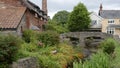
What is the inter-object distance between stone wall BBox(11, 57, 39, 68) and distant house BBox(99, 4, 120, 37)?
1955 inches

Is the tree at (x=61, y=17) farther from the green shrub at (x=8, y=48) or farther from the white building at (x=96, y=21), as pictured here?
the green shrub at (x=8, y=48)

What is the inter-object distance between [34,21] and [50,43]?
550 inches

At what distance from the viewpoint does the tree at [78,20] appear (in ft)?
216

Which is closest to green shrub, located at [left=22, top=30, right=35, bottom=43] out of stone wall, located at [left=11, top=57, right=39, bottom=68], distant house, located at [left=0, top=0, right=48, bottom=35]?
distant house, located at [left=0, top=0, right=48, bottom=35]

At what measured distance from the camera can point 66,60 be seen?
29047mm

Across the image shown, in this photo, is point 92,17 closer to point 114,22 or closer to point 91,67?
point 114,22

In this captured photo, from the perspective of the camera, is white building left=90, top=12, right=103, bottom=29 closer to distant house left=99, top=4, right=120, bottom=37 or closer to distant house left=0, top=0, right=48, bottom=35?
distant house left=99, top=4, right=120, bottom=37

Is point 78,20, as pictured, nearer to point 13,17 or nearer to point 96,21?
point 96,21

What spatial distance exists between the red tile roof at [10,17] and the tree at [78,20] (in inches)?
1252

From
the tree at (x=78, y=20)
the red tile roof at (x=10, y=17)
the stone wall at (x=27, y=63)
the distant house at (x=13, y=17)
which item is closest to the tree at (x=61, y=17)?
the tree at (x=78, y=20)

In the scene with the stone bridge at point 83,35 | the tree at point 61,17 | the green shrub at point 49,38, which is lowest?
the stone bridge at point 83,35

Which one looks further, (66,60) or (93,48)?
(93,48)

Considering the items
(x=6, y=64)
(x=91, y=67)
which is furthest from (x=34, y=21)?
(x=91, y=67)

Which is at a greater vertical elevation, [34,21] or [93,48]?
[34,21]
